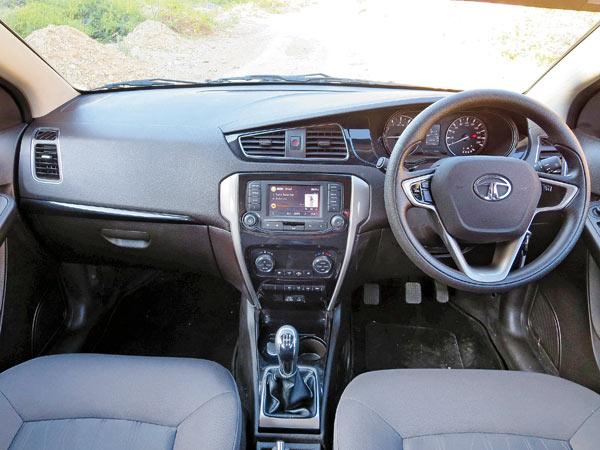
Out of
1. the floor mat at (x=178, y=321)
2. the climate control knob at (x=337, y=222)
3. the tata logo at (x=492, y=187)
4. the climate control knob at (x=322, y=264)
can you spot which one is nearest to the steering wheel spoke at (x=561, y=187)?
the tata logo at (x=492, y=187)

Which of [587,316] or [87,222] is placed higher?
[87,222]

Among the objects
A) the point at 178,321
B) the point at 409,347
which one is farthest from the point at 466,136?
the point at 178,321

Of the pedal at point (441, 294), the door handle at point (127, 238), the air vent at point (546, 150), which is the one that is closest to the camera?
the air vent at point (546, 150)

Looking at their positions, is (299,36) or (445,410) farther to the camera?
(299,36)

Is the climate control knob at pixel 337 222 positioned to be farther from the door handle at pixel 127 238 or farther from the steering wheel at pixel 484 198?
the door handle at pixel 127 238

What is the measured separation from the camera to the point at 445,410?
144cm

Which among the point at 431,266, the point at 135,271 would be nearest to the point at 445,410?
the point at 431,266

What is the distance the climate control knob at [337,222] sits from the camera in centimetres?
180

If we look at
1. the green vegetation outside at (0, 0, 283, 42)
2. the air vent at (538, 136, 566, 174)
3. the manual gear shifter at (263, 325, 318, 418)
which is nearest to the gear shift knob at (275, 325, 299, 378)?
the manual gear shifter at (263, 325, 318, 418)

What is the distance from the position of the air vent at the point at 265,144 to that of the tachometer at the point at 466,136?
543mm

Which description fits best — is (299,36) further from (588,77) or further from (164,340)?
(164,340)

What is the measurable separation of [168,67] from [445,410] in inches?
67.0

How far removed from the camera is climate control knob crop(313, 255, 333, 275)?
1.89 m

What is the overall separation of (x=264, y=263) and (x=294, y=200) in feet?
0.85
